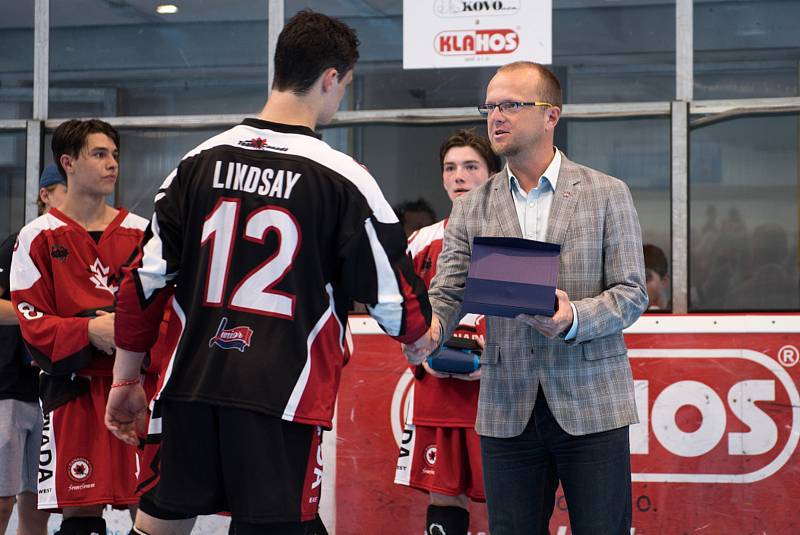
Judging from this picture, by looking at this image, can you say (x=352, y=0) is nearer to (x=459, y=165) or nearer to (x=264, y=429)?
(x=459, y=165)

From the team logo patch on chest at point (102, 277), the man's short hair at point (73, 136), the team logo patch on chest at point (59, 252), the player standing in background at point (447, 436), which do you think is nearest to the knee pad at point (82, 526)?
the team logo patch on chest at point (102, 277)

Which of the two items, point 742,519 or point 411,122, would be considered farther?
point 411,122

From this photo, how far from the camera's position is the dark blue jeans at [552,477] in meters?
2.62

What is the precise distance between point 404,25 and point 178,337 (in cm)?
330

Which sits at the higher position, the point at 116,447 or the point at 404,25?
the point at 404,25

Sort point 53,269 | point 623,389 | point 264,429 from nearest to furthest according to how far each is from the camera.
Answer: point 264,429 < point 623,389 < point 53,269

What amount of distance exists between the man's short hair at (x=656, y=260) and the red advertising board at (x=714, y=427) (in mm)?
436

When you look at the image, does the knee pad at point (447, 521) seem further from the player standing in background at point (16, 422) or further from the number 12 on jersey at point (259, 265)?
the number 12 on jersey at point (259, 265)

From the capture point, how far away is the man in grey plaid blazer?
2.62m

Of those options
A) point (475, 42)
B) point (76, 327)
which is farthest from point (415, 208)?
point (76, 327)

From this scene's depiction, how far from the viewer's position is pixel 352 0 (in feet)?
17.4

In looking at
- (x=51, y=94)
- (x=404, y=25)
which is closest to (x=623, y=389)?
(x=404, y=25)

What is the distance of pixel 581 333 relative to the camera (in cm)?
254

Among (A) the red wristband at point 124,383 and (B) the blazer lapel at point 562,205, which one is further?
(B) the blazer lapel at point 562,205
